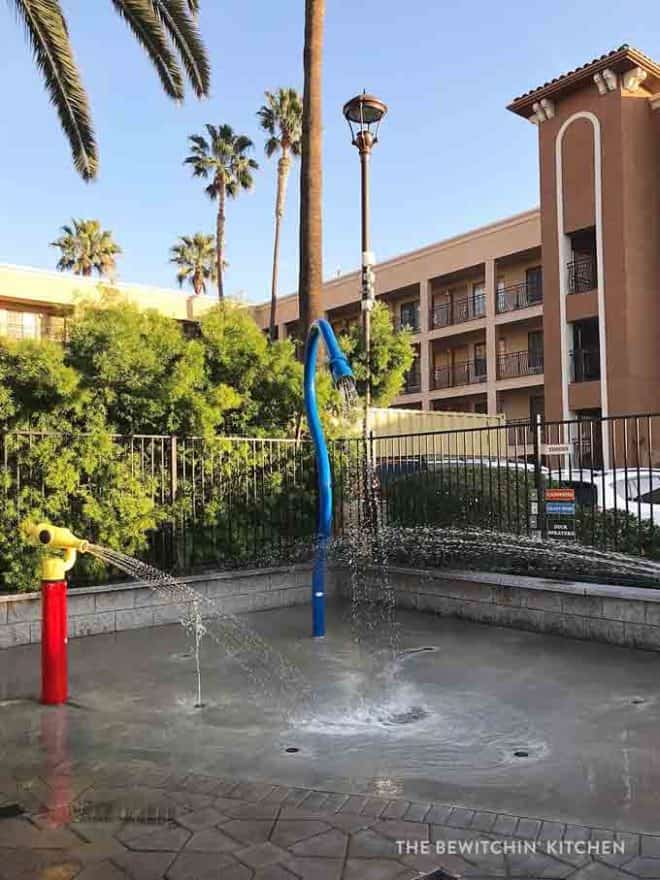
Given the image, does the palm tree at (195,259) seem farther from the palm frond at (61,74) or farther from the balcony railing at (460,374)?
the palm frond at (61,74)

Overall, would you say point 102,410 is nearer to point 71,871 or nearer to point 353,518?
point 353,518

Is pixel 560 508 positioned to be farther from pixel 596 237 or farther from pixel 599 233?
pixel 596 237

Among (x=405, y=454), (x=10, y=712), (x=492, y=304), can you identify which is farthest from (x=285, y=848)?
(x=492, y=304)

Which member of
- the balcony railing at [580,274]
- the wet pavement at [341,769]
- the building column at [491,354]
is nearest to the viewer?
the wet pavement at [341,769]

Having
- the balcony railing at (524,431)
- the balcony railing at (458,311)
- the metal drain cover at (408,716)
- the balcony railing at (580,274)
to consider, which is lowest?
the metal drain cover at (408,716)

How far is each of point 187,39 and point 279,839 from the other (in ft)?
33.4

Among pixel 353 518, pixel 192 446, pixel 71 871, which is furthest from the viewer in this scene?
pixel 353 518

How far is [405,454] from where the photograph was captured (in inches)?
A: 406

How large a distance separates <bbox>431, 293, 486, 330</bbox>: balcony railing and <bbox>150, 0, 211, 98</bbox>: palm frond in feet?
81.8

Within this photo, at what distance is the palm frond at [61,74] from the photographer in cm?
881

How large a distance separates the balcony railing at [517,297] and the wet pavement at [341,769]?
2755 cm

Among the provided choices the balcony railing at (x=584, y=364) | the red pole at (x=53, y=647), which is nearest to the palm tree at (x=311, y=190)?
the red pole at (x=53, y=647)

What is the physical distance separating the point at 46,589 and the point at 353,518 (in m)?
5.77

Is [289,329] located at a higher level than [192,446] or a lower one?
higher
